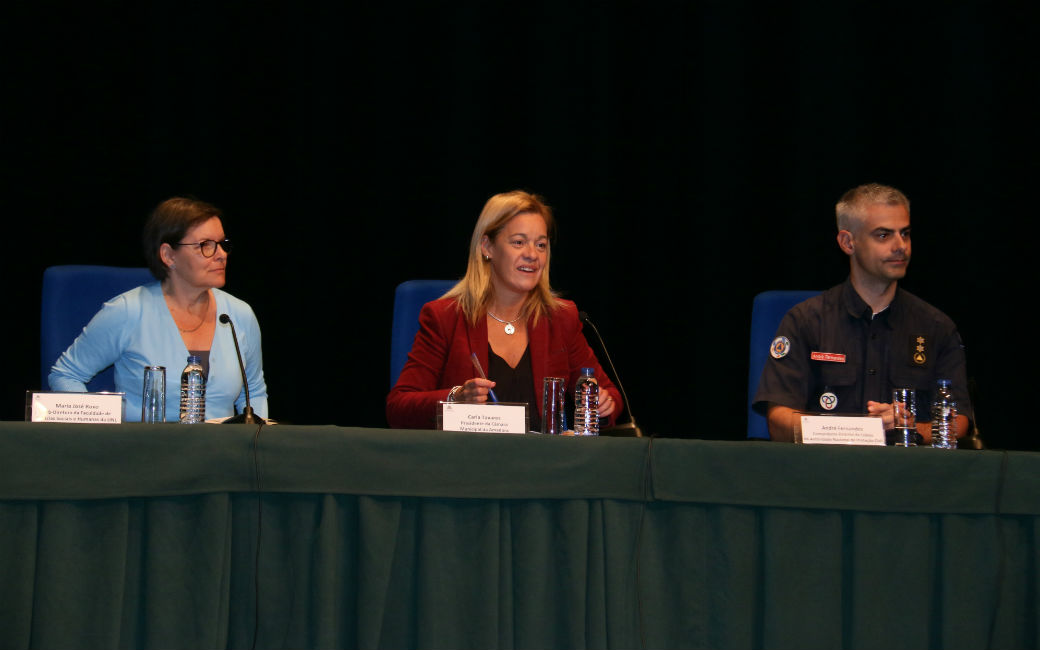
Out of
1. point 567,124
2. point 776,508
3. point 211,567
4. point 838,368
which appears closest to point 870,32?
point 567,124

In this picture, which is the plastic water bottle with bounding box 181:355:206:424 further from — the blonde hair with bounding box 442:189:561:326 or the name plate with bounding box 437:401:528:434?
the blonde hair with bounding box 442:189:561:326

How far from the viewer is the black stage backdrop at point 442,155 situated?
10.4ft

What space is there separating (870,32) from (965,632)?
2218mm

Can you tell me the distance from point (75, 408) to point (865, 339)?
6.21ft

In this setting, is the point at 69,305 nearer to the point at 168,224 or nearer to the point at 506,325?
the point at 168,224

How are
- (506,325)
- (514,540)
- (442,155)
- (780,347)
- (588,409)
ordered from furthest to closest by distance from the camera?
(442,155)
(506,325)
(780,347)
(588,409)
(514,540)

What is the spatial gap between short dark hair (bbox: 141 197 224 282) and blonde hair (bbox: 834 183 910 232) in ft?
5.62

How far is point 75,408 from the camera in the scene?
5.62 ft

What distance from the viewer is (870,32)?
3123 mm

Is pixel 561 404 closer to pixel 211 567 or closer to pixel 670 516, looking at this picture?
pixel 670 516

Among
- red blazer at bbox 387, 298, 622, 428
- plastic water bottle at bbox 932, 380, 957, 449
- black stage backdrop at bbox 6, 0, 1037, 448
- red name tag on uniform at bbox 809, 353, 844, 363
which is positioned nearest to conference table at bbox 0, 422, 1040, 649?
plastic water bottle at bbox 932, 380, 957, 449

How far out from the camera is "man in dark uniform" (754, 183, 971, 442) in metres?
2.40

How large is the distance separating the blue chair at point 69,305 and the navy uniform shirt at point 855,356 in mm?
1752

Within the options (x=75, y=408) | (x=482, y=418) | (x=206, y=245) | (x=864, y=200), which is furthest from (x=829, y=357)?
(x=75, y=408)
